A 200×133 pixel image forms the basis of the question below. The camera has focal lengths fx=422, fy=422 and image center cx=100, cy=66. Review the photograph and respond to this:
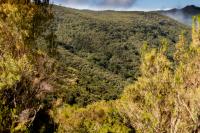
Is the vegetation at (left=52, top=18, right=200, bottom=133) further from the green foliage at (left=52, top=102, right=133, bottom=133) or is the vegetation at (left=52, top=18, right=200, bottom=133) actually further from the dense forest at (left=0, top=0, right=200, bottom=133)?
the green foliage at (left=52, top=102, right=133, bottom=133)

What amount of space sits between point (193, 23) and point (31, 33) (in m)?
8.51

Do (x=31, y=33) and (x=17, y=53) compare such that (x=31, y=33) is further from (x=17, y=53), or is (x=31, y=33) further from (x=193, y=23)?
(x=193, y=23)

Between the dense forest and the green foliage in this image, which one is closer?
the dense forest

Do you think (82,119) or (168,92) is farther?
(82,119)

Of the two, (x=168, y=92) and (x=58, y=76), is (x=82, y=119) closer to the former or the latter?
(x=58, y=76)

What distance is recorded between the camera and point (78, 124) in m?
53.3

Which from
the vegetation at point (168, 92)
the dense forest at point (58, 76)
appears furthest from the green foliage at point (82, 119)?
the vegetation at point (168, 92)

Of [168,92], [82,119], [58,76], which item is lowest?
[82,119]

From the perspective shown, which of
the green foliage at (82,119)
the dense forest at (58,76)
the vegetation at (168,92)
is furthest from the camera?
the green foliage at (82,119)

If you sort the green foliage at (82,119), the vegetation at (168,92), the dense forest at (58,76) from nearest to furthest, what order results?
the vegetation at (168,92) → the dense forest at (58,76) → the green foliage at (82,119)

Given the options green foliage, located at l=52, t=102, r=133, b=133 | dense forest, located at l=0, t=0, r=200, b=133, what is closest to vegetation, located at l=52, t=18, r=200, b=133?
dense forest, located at l=0, t=0, r=200, b=133

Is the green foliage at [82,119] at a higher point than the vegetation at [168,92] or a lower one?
lower

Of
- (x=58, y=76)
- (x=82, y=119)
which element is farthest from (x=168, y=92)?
(x=82, y=119)

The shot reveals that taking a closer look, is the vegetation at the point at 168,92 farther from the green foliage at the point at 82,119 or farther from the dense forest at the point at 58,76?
the green foliage at the point at 82,119
